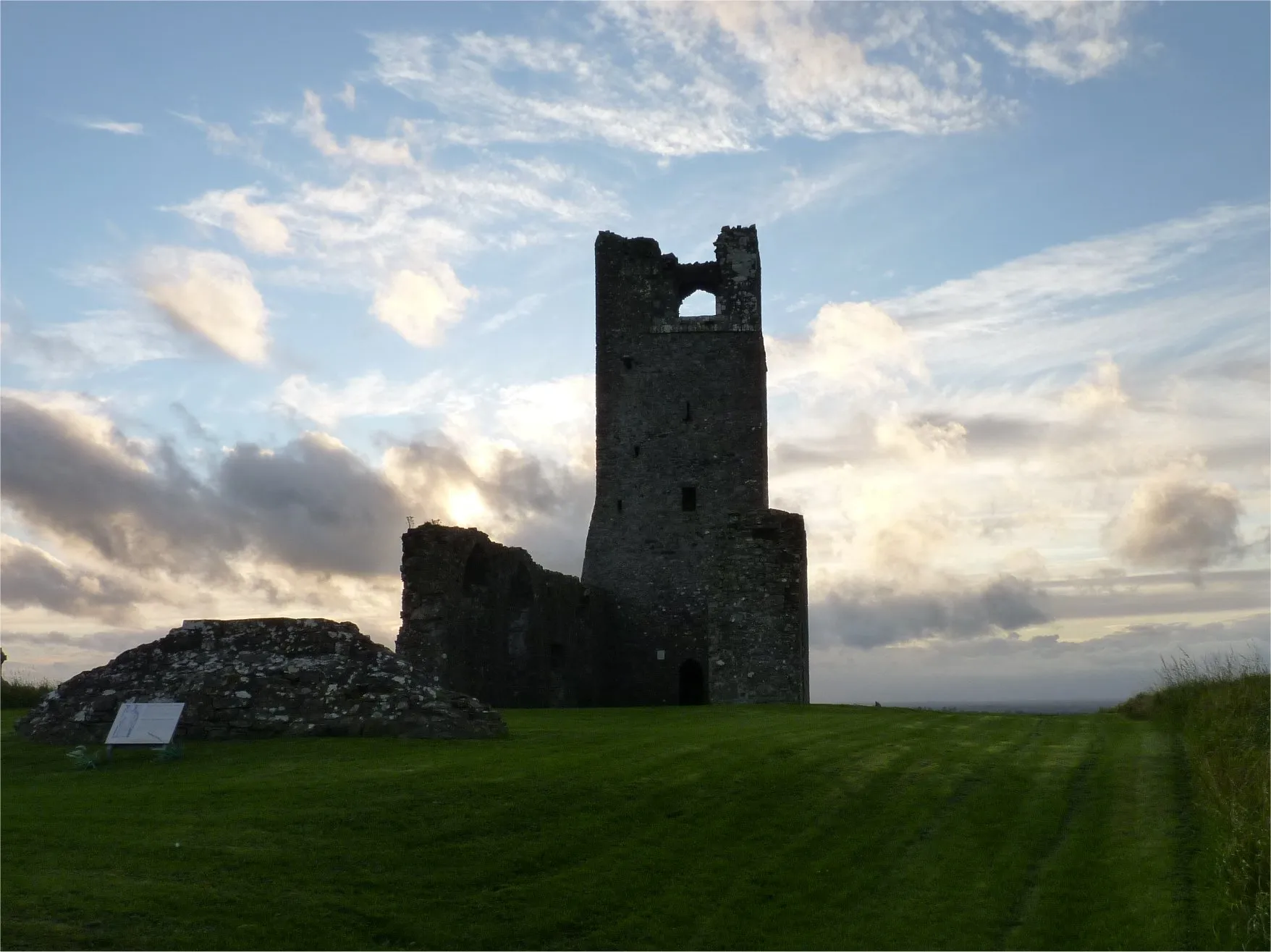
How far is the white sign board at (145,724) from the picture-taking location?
11.7 metres

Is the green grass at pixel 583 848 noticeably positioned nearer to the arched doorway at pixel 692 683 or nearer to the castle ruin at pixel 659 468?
the castle ruin at pixel 659 468

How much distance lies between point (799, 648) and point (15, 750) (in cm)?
1453

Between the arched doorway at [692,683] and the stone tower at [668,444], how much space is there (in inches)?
1.6

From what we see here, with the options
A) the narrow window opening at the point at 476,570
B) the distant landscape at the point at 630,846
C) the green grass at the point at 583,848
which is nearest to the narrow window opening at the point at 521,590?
the narrow window opening at the point at 476,570

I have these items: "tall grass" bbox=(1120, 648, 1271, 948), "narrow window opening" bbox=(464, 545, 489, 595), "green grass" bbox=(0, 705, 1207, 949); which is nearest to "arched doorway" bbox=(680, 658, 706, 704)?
"narrow window opening" bbox=(464, 545, 489, 595)

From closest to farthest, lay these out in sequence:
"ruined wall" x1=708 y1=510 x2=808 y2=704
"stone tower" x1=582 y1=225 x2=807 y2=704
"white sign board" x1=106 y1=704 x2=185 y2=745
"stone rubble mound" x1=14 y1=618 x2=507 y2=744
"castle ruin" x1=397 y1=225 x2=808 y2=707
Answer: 1. "white sign board" x1=106 y1=704 x2=185 y2=745
2. "stone rubble mound" x1=14 y1=618 x2=507 y2=744
3. "ruined wall" x1=708 y1=510 x2=808 y2=704
4. "castle ruin" x1=397 y1=225 x2=808 y2=707
5. "stone tower" x1=582 y1=225 x2=807 y2=704

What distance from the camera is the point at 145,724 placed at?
11.8 metres

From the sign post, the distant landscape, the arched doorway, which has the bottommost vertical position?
the distant landscape

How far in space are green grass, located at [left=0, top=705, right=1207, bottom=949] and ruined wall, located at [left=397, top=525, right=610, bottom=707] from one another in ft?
26.4

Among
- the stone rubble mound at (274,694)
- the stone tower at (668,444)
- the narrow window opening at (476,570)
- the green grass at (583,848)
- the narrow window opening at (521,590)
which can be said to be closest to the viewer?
the green grass at (583,848)

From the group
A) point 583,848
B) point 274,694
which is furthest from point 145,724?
point 583,848

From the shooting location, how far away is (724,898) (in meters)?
9.14

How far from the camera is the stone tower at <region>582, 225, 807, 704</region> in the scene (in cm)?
3228

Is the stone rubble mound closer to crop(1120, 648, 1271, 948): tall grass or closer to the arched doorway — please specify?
crop(1120, 648, 1271, 948): tall grass
